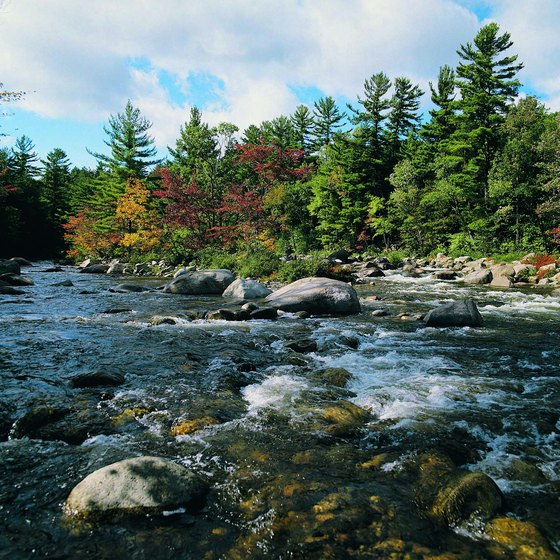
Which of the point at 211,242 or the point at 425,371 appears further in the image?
the point at 211,242

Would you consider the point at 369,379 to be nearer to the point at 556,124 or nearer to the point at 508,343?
the point at 508,343

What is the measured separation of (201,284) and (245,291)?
7.93 ft

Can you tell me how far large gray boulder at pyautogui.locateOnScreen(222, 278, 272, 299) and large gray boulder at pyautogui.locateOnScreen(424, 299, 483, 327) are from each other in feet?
17.6

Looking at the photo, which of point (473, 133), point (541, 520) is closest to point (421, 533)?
point (541, 520)

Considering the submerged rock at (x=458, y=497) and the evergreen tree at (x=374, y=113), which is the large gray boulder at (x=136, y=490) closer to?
the submerged rock at (x=458, y=497)

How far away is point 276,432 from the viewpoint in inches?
133

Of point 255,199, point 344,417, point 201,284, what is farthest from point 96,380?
point 255,199

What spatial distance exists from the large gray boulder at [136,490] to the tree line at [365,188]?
1803 cm

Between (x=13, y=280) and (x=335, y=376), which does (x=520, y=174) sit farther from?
(x=13, y=280)

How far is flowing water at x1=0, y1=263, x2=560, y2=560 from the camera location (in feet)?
7.06

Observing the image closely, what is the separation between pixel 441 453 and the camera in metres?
3.02

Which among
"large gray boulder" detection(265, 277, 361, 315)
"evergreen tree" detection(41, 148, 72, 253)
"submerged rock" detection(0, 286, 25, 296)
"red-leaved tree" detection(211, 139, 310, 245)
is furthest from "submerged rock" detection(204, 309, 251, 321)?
"evergreen tree" detection(41, 148, 72, 253)

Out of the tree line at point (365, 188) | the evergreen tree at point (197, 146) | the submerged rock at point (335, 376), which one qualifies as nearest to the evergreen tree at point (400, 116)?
the tree line at point (365, 188)

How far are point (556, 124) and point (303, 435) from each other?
2466cm
